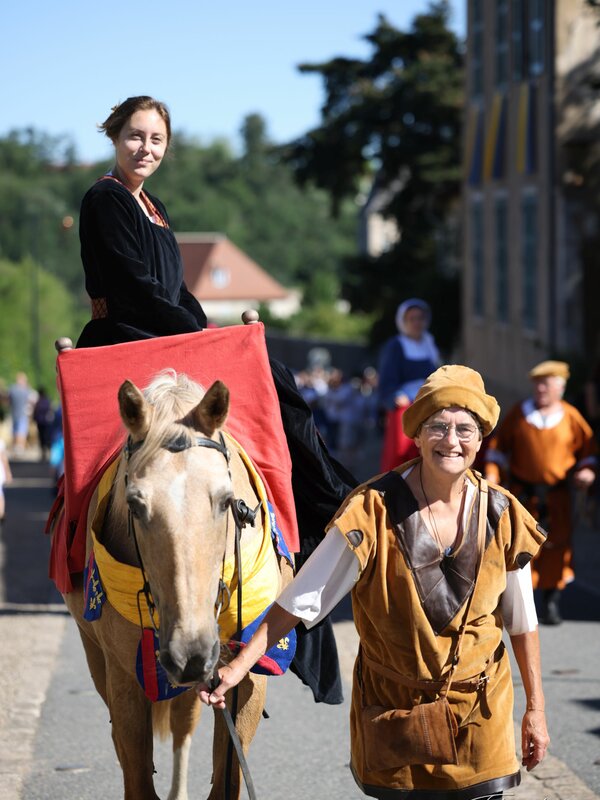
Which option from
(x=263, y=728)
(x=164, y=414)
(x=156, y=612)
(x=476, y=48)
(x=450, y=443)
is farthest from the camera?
(x=476, y=48)

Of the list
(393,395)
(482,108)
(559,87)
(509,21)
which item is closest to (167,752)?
(393,395)

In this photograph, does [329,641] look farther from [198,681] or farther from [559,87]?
[559,87]

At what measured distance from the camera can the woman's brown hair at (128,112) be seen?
5301 millimetres

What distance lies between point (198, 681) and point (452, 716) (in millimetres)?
750

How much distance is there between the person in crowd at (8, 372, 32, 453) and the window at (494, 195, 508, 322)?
1078 cm

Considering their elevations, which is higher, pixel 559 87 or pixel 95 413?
pixel 559 87

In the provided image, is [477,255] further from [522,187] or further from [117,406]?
[117,406]

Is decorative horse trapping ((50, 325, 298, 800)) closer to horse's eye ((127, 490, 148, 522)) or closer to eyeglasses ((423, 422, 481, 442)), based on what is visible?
horse's eye ((127, 490, 148, 522))

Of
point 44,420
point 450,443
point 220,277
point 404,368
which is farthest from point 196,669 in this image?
point 220,277

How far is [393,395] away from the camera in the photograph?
10.9 m

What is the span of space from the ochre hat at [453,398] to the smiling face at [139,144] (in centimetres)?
170

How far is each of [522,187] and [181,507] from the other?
21.8 meters

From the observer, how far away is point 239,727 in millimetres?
4816

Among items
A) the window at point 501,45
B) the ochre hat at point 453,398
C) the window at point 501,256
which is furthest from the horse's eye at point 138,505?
the window at point 501,45
